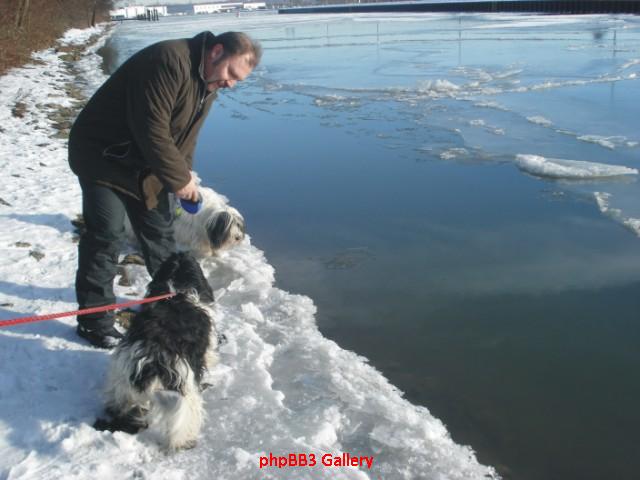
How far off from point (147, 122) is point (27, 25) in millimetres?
24726

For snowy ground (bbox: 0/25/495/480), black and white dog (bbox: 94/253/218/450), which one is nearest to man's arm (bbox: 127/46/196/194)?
black and white dog (bbox: 94/253/218/450)

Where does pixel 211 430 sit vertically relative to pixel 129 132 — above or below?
below

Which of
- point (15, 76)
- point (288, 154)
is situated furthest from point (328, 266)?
point (15, 76)

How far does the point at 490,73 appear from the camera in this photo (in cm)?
1497

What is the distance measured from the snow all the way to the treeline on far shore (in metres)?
13.6

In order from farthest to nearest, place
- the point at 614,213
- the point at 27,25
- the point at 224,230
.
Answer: the point at 27,25
the point at 614,213
the point at 224,230

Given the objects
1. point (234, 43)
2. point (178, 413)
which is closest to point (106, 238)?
point (178, 413)

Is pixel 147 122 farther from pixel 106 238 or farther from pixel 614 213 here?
pixel 614 213

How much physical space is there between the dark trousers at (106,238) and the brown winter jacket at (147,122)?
11cm

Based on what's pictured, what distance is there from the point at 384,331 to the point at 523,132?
237 inches

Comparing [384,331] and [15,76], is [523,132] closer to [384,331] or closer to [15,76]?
[384,331]

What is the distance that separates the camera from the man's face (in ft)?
9.23

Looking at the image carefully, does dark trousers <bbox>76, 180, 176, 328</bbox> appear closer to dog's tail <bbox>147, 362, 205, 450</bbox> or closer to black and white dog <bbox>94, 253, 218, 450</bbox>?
black and white dog <bbox>94, 253, 218, 450</bbox>

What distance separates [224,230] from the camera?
16.0 feet
